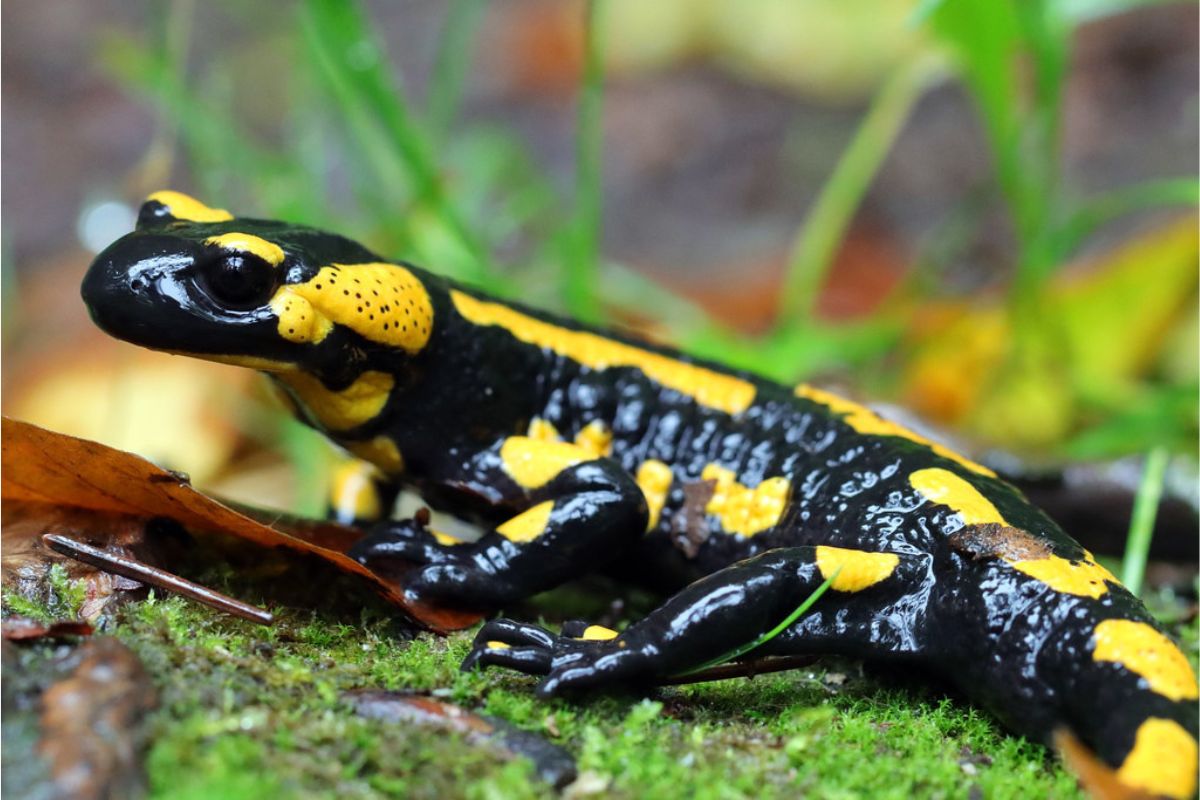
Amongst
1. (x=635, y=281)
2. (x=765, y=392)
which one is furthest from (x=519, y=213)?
(x=765, y=392)

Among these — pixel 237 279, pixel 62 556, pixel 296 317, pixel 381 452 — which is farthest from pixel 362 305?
pixel 62 556

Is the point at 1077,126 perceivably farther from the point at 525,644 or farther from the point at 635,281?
the point at 525,644

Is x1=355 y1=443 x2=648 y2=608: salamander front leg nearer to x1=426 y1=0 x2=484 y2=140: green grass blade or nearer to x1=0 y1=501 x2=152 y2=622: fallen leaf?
x1=0 y1=501 x2=152 y2=622: fallen leaf

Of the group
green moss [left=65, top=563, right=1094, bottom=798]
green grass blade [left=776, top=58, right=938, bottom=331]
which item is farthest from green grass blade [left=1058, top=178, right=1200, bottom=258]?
green moss [left=65, top=563, right=1094, bottom=798]

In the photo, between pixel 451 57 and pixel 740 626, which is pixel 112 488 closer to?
pixel 740 626

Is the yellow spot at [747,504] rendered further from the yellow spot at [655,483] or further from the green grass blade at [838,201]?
the green grass blade at [838,201]

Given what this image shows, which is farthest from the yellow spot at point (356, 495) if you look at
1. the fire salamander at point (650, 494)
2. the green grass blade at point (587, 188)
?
the green grass blade at point (587, 188)
